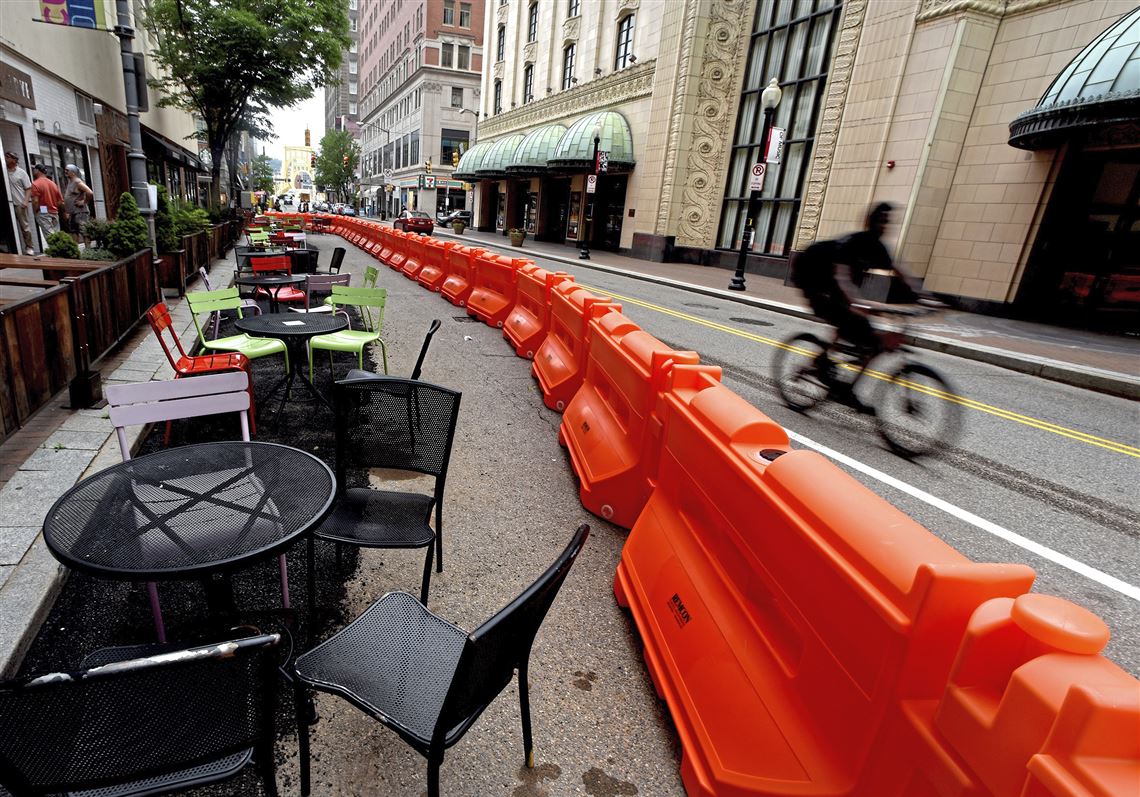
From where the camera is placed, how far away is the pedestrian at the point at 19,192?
491 inches

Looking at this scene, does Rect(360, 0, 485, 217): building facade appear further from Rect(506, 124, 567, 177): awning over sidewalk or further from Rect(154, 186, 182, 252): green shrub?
Rect(154, 186, 182, 252): green shrub

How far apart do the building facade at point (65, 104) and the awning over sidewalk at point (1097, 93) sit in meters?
18.1

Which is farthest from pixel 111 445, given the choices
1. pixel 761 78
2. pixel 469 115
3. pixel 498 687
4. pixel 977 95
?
pixel 469 115

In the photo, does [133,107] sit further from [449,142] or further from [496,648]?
[449,142]

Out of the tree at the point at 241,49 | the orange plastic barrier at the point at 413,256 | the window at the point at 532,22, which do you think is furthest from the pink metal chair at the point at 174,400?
the window at the point at 532,22

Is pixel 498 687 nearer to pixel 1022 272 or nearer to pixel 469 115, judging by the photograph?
pixel 1022 272

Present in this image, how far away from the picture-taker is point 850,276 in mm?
5789

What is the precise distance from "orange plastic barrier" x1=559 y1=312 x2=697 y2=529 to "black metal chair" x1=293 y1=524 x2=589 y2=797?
5.62 ft

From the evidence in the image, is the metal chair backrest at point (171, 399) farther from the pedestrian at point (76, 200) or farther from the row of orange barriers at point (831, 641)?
the pedestrian at point (76, 200)

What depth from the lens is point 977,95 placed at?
14727 mm

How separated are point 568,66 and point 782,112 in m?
17.1

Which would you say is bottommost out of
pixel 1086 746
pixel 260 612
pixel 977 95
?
pixel 260 612

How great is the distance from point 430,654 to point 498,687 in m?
0.43

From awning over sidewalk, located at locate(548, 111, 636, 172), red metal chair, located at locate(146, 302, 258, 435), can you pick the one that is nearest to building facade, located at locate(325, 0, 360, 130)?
awning over sidewalk, located at locate(548, 111, 636, 172)
